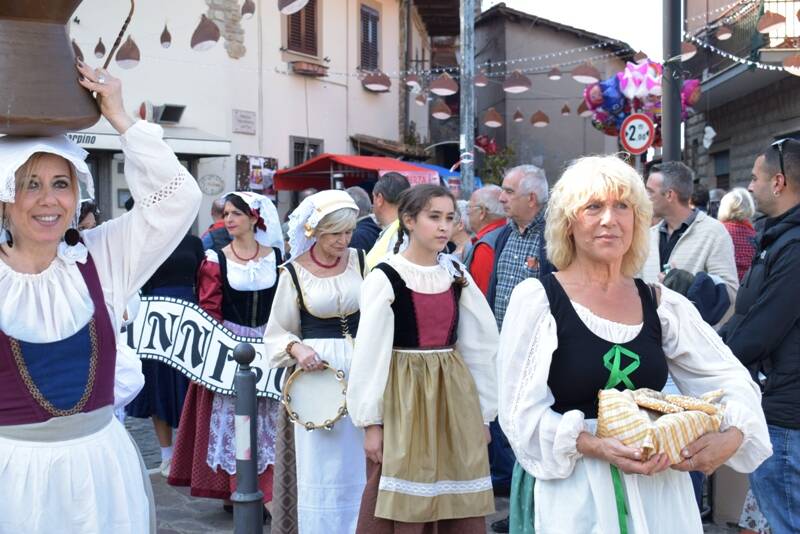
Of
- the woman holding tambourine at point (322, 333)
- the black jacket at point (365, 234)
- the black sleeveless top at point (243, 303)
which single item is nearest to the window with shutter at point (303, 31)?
the black jacket at point (365, 234)

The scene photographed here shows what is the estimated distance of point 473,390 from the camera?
15.1 feet

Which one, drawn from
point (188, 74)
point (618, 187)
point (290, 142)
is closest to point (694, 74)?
point (290, 142)

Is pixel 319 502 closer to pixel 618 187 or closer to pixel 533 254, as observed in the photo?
pixel 533 254

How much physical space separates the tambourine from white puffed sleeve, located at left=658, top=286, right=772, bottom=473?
2.30m

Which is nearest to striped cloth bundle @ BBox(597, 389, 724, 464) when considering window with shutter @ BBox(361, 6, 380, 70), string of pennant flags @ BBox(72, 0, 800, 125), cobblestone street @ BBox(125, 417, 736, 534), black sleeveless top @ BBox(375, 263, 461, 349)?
black sleeveless top @ BBox(375, 263, 461, 349)

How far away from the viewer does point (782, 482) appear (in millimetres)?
4156

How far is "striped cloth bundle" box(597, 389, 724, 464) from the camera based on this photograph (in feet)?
8.80

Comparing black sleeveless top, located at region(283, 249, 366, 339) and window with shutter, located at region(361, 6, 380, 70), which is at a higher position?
window with shutter, located at region(361, 6, 380, 70)

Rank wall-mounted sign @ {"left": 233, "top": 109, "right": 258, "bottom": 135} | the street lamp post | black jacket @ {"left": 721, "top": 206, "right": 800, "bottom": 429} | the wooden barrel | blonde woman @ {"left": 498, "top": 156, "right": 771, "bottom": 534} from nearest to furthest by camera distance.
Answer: the wooden barrel
blonde woman @ {"left": 498, "top": 156, "right": 771, "bottom": 534}
black jacket @ {"left": 721, "top": 206, "right": 800, "bottom": 429}
the street lamp post
wall-mounted sign @ {"left": 233, "top": 109, "right": 258, "bottom": 135}

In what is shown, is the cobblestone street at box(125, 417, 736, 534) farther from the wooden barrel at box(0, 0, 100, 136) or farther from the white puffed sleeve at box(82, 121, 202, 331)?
the wooden barrel at box(0, 0, 100, 136)

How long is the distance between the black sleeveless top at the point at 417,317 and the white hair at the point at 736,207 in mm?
4427

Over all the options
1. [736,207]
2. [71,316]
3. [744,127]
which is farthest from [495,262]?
[744,127]

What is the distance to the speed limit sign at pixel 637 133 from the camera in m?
11.2

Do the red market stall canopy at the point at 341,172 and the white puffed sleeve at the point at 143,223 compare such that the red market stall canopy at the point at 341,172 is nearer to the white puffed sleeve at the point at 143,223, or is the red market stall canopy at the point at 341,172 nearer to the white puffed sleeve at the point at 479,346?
the white puffed sleeve at the point at 479,346
